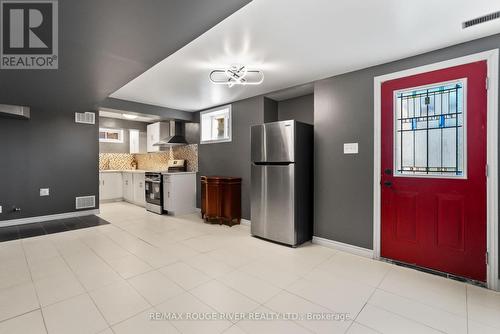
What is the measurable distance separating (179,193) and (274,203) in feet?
8.51

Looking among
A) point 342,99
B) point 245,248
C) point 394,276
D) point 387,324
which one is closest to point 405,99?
point 342,99

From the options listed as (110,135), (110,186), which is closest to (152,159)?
(110,186)

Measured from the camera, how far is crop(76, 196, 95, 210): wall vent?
482 centimetres

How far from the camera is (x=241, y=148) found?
175 inches

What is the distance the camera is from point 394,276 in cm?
240

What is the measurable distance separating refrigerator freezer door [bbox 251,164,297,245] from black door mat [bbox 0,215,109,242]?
3.00 m

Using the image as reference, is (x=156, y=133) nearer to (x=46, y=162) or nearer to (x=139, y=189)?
(x=139, y=189)

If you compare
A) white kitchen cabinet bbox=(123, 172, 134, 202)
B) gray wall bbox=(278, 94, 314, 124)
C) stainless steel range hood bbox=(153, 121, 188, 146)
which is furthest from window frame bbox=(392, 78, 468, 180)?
white kitchen cabinet bbox=(123, 172, 134, 202)

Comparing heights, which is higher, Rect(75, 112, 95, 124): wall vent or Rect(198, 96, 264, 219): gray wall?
Rect(75, 112, 95, 124): wall vent

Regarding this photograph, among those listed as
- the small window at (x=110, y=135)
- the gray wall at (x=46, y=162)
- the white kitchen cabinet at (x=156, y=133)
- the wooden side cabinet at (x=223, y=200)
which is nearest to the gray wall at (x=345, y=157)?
the wooden side cabinet at (x=223, y=200)

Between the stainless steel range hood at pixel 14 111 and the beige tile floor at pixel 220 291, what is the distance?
2.12 meters

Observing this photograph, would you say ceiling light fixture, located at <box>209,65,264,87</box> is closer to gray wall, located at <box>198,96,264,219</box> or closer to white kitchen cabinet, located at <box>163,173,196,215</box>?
gray wall, located at <box>198,96,264,219</box>

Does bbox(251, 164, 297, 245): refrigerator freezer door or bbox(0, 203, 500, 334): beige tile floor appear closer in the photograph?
bbox(0, 203, 500, 334): beige tile floor

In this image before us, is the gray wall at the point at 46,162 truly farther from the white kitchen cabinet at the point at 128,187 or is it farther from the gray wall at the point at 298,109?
the gray wall at the point at 298,109
